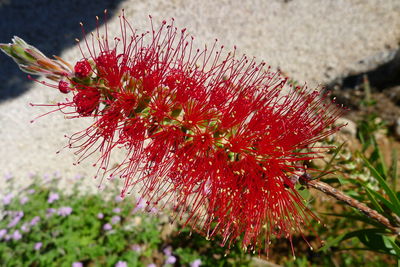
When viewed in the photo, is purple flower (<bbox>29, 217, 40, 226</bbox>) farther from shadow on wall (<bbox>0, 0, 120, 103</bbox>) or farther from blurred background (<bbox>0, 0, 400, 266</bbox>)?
shadow on wall (<bbox>0, 0, 120, 103</bbox>)

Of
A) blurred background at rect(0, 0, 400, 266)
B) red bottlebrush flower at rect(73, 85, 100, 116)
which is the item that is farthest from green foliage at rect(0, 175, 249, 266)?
red bottlebrush flower at rect(73, 85, 100, 116)

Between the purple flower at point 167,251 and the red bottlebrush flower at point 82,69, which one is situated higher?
the red bottlebrush flower at point 82,69

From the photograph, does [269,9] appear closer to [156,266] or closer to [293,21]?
[293,21]

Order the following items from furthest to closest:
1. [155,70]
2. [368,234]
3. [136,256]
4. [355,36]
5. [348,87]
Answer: [355,36] → [348,87] → [136,256] → [368,234] → [155,70]

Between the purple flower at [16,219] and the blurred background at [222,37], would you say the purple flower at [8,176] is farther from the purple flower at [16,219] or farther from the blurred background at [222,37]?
the purple flower at [16,219]

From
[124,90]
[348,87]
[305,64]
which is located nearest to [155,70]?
[124,90]

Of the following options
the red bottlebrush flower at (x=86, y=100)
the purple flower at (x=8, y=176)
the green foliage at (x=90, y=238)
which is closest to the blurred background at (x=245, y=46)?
the purple flower at (x=8, y=176)

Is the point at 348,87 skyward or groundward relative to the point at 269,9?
groundward
